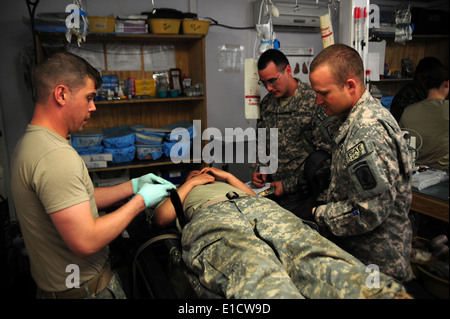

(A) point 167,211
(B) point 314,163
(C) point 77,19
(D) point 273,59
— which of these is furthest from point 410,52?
(C) point 77,19

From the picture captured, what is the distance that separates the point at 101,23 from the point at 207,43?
1.17 m

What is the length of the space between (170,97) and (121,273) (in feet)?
5.64

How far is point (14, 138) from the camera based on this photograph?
301 centimetres

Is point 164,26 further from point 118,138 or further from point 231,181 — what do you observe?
point 231,181

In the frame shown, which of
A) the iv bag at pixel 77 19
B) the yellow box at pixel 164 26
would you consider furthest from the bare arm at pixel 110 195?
Answer: the yellow box at pixel 164 26

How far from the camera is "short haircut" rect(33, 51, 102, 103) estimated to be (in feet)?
3.88

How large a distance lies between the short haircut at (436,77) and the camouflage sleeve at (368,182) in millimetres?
270

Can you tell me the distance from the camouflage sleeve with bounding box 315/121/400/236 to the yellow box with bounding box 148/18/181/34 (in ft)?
7.30

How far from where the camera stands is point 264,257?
3.93 ft

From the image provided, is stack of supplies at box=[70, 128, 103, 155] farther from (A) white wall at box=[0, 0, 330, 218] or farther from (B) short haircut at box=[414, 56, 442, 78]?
(B) short haircut at box=[414, 56, 442, 78]

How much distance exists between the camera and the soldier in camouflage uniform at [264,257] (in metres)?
1.06

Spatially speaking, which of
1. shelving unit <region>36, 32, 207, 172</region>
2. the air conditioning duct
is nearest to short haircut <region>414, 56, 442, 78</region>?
shelving unit <region>36, 32, 207, 172</region>
